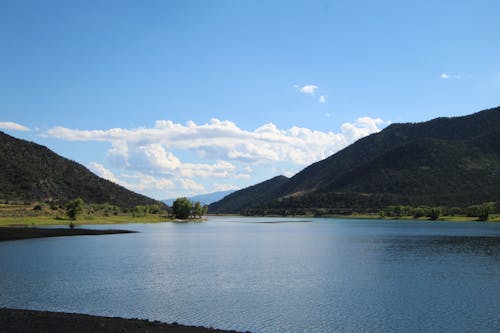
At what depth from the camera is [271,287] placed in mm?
60969

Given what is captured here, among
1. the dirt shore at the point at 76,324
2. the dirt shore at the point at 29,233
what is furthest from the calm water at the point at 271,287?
the dirt shore at the point at 29,233

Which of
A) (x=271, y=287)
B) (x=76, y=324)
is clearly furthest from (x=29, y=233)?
(x=76, y=324)

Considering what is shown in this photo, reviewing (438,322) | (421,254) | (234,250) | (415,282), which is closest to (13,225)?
(234,250)

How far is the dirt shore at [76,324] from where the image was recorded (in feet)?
121

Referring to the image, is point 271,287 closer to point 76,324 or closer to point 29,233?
point 76,324

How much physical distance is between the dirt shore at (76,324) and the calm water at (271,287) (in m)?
4.12

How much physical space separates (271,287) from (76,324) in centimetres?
2778

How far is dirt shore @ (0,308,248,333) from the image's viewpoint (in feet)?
121

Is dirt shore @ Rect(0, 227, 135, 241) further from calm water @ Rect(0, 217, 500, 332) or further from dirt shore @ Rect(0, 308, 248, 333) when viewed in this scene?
dirt shore @ Rect(0, 308, 248, 333)

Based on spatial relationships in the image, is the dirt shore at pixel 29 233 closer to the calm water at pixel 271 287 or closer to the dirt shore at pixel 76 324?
the calm water at pixel 271 287

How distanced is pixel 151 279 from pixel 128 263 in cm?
1916

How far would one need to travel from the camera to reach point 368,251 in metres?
109

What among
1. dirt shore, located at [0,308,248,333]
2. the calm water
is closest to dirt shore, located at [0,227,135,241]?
the calm water

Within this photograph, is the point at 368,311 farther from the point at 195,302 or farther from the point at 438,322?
the point at 195,302
